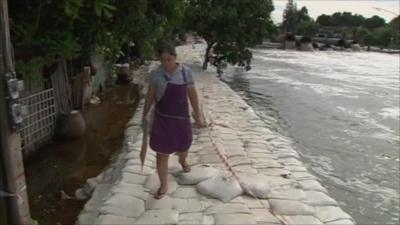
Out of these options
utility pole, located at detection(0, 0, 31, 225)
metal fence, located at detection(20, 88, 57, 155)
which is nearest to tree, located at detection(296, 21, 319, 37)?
metal fence, located at detection(20, 88, 57, 155)

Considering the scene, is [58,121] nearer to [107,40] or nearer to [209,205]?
[107,40]

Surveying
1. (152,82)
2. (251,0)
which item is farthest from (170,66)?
(251,0)

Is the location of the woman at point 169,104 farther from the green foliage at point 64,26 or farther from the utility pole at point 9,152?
the utility pole at point 9,152

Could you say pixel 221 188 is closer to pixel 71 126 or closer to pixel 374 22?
pixel 71 126

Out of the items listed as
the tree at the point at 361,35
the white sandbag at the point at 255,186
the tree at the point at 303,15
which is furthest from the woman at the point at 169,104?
the tree at the point at 303,15

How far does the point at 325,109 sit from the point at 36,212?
38.5 feet

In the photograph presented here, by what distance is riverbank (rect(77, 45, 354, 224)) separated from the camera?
15.8 feet

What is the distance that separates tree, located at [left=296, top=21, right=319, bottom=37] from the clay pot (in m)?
61.8

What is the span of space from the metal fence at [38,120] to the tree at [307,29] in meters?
62.2

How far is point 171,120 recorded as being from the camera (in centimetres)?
494

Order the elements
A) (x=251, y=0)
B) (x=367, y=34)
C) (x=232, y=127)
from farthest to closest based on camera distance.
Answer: (x=367, y=34) < (x=251, y=0) < (x=232, y=127)

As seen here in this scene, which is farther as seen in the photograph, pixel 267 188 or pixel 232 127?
pixel 232 127

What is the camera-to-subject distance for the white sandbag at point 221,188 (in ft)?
17.2

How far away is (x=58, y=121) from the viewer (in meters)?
9.16
